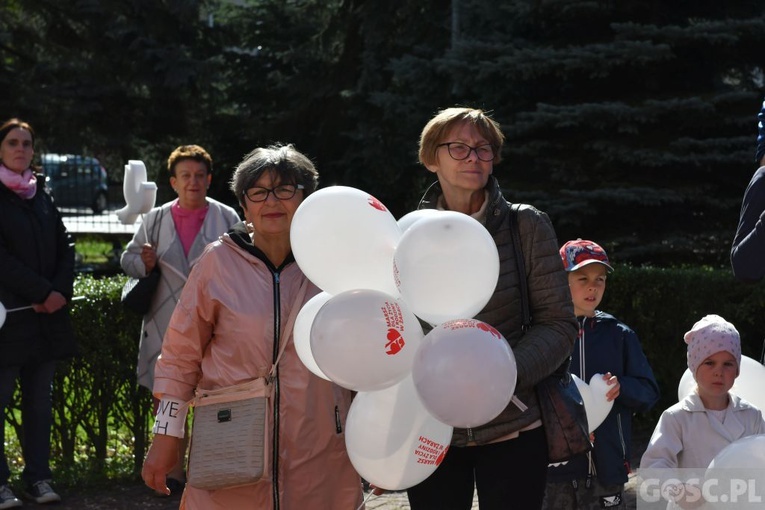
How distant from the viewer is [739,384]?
4668 mm

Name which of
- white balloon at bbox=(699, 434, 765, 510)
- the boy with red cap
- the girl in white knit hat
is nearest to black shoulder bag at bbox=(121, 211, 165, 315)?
the boy with red cap

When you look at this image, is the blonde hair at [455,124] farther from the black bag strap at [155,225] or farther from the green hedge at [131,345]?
the green hedge at [131,345]

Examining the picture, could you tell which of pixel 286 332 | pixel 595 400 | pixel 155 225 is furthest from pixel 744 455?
pixel 155 225

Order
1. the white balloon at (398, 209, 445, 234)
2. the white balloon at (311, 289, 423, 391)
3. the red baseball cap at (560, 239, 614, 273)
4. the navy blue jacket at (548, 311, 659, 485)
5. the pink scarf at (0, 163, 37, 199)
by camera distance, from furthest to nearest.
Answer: the pink scarf at (0, 163, 37, 199) < the red baseball cap at (560, 239, 614, 273) < the navy blue jacket at (548, 311, 659, 485) < the white balloon at (398, 209, 445, 234) < the white balloon at (311, 289, 423, 391)

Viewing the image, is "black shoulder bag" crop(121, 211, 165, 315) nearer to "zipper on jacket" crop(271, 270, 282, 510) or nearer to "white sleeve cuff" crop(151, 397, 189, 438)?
"white sleeve cuff" crop(151, 397, 189, 438)

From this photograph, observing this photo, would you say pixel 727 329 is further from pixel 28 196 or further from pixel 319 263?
pixel 28 196

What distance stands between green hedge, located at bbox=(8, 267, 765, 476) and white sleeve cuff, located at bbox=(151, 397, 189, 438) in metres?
3.65

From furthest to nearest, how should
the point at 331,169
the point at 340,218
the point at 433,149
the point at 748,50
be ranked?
the point at 331,169 → the point at 748,50 → the point at 433,149 → the point at 340,218

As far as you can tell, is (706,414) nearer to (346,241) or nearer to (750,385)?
(750,385)

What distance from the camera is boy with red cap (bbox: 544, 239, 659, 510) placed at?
4.72 metres

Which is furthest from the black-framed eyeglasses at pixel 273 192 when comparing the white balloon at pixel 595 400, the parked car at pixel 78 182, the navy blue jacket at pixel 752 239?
the parked car at pixel 78 182

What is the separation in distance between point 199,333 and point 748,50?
788 cm

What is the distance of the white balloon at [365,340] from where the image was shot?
3244mm

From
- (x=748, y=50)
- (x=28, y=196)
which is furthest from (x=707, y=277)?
(x=28, y=196)
